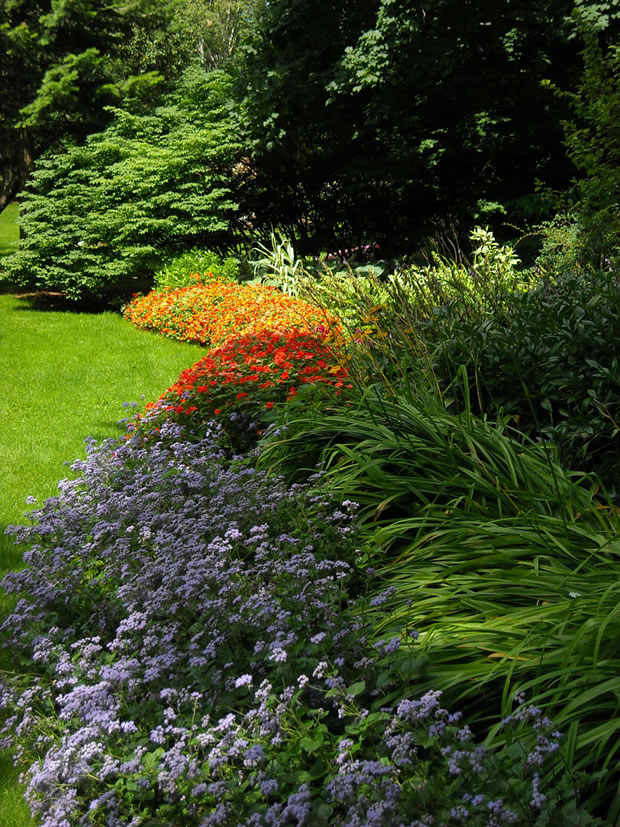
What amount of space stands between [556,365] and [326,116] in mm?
10571

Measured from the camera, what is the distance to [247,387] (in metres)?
4.82

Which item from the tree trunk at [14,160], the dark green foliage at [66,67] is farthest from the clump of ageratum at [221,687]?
the tree trunk at [14,160]

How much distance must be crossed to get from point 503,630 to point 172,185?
1123cm

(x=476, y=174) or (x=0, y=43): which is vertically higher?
(x=0, y=43)

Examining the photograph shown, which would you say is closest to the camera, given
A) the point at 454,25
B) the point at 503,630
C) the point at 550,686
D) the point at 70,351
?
the point at 550,686

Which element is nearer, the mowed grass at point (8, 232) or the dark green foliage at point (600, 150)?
the dark green foliage at point (600, 150)

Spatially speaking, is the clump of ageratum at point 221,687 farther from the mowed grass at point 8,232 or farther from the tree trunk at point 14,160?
the mowed grass at point 8,232

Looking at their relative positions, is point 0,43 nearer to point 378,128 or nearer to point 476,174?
point 378,128

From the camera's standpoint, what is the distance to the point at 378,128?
500 inches

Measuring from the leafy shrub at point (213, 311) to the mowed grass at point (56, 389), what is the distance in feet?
0.73

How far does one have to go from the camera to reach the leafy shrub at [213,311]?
761cm

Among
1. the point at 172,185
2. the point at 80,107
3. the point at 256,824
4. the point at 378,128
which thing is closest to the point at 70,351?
the point at 172,185

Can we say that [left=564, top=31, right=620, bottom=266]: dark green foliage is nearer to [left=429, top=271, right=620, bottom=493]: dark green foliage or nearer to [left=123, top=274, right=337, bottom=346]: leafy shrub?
[left=429, top=271, right=620, bottom=493]: dark green foliage

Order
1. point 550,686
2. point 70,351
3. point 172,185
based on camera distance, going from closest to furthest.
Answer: point 550,686
point 70,351
point 172,185
